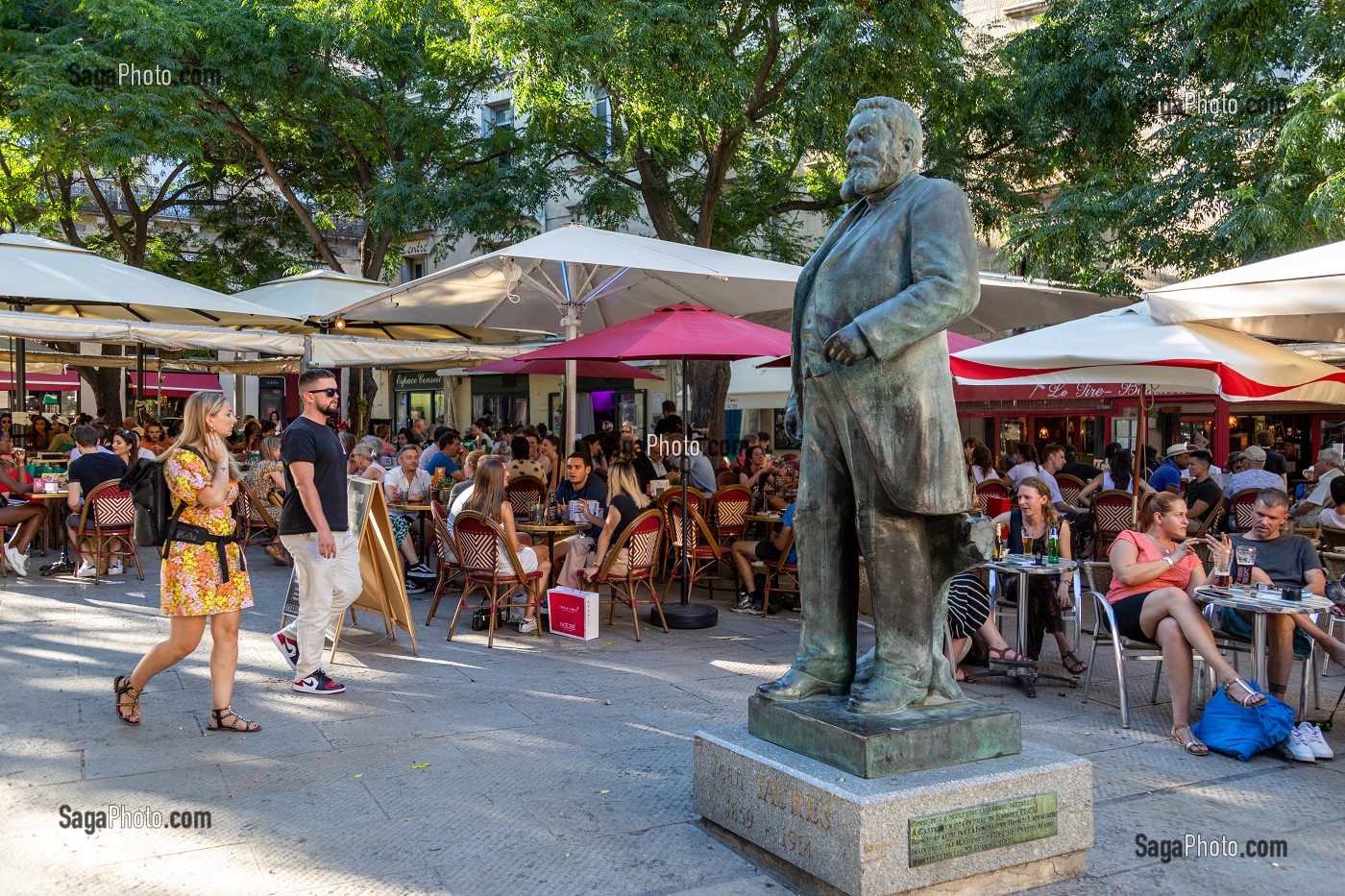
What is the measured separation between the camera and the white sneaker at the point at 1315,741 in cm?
486

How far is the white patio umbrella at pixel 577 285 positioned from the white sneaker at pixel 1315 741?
414 centimetres

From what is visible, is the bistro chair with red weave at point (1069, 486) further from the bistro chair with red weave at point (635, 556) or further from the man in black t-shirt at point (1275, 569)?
the bistro chair with red weave at point (635, 556)

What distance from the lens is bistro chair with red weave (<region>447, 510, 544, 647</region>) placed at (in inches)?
282

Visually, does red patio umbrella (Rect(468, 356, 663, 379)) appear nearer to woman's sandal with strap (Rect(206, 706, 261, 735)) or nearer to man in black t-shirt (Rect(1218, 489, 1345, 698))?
woman's sandal with strap (Rect(206, 706, 261, 735))

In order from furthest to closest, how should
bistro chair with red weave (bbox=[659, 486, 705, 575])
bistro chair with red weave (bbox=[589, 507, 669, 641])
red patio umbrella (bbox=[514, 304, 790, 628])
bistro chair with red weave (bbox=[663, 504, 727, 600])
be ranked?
bistro chair with red weave (bbox=[659, 486, 705, 575]), bistro chair with red weave (bbox=[663, 504, 727, 600]), red patio umbrella (bbox=[514, 304, 790, 628]), bistro chair with red weave (bbox=[589, 507, 669, 641])

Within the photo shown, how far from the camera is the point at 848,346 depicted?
3.28 m

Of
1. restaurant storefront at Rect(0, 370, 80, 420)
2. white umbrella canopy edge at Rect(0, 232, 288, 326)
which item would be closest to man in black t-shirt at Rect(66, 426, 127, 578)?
white umbrella canopy edge at Rect(0, 232, 288, 326)

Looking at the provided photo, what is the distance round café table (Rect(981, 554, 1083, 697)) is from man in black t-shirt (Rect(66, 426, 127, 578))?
24.9 ft

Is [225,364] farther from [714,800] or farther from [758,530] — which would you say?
[714,800]

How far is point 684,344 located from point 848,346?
4839mm

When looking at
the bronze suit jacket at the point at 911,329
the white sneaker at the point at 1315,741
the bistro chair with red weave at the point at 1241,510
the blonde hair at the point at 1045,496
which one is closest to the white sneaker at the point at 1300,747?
the white sneaker at the point at 1315,741

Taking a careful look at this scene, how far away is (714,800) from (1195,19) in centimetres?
1271

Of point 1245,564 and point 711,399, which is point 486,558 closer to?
point 1245,564

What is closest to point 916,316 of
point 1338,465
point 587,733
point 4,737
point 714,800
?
point 714,800
